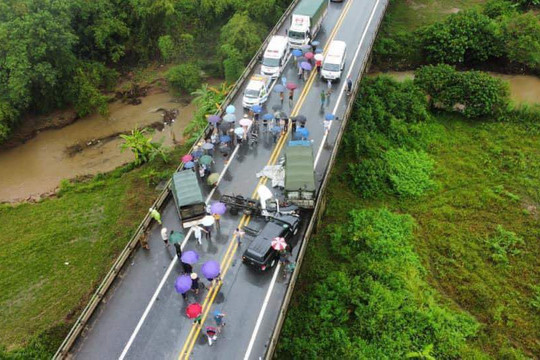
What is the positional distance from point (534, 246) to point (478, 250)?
4.15 m

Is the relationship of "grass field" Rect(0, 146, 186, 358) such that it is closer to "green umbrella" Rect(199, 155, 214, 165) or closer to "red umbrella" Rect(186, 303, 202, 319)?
"green umbrella" Rect(199, 155, 214, 165)

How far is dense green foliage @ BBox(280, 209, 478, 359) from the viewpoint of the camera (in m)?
26.2

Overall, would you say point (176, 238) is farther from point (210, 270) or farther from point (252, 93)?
point (252, 93)

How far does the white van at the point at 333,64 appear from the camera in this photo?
37.8 meters

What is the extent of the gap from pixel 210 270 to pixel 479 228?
22.3m

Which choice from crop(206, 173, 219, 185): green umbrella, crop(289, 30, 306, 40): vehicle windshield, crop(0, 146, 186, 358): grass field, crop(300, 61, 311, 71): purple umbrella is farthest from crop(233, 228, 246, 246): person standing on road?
crop(289, 30, 306, 40): vehicle windshield

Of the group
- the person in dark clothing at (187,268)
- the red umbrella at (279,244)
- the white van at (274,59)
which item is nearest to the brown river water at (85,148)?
the white van at (274,59)

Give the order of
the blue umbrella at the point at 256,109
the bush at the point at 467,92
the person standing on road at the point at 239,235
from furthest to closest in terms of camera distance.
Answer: the bush at the point at 467,92 → the blue umbrella at the point at 256,109 → the person standing on road at the point at 239,235

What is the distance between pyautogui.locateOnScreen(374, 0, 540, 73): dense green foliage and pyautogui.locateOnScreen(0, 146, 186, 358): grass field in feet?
95.0

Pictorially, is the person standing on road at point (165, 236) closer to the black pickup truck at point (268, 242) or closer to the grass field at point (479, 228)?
the black pickup truck at point (268, 242)

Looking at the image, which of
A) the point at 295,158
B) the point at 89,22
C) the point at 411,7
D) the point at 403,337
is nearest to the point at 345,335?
the point at 403,337

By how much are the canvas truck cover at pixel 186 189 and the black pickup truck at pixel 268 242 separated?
4.31 metres

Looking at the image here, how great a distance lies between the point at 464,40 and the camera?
163 feet

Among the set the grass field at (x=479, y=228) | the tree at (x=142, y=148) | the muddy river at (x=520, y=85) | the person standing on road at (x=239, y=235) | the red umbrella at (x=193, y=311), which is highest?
the red umbrella at (x=193, y=311)
